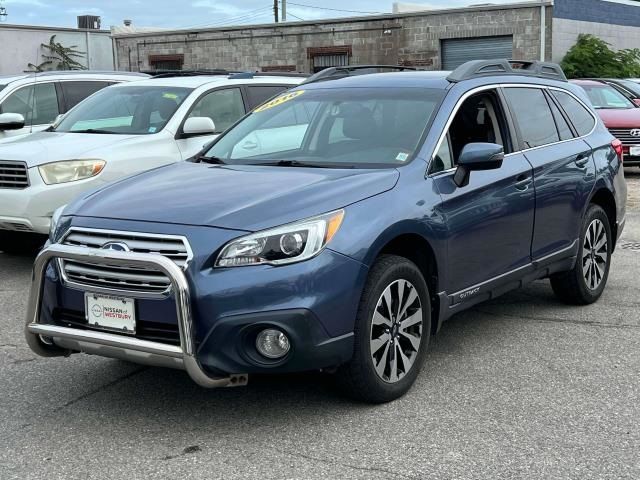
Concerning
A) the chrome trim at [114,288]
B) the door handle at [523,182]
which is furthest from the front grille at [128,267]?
the door handle at [523,182]

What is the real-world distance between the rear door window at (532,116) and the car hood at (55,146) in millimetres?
3748

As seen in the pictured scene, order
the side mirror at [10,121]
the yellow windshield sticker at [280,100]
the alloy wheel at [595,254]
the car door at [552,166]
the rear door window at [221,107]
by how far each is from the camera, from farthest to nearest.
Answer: the side mirror at [10,121] → the rear door window at [221,107] → the alloy wheel at [595,254] → the yellow windshield sticker at [280,100] → the car door at [552,166]

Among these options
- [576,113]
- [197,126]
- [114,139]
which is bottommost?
[114,139]

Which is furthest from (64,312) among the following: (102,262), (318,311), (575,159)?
(575,159)

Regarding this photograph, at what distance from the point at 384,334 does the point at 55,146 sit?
4556mm

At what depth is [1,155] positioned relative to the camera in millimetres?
7965

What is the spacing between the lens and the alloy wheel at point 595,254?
6.57 meters

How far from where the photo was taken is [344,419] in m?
4.41

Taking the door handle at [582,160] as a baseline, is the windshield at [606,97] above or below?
below

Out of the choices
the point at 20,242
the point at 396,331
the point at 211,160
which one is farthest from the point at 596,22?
the point at 396,331

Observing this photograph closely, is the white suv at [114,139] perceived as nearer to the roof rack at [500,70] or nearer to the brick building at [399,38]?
the roof rack at [500,70]

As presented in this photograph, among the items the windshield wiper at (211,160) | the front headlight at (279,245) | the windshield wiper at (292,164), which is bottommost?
the front headlight at (279,245)

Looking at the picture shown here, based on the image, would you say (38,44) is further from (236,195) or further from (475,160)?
(236,195)

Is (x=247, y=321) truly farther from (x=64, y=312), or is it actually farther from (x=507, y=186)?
(x=507, y=186)
